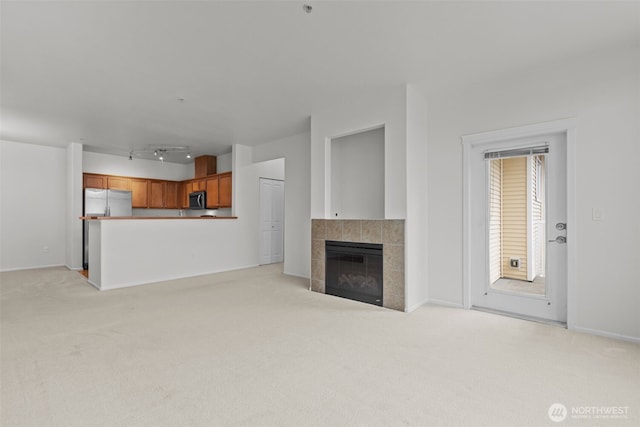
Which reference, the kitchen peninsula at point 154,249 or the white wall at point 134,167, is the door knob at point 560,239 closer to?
the kitchen peninsula at point 154,249

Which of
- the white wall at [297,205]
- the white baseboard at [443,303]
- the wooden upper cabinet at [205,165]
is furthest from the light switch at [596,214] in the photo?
the wooden upper cabinet at [205,165]

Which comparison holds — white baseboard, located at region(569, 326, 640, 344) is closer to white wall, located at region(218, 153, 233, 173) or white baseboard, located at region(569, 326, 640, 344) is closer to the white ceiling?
the white ceiling

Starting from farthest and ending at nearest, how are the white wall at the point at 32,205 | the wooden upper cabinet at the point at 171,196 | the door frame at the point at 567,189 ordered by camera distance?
1. the wooden upper cabinet at the point at 171,196
2. the white wall at the point at 32,205
3. the door frame at the point at 567,189

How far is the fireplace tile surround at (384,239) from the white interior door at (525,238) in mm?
875

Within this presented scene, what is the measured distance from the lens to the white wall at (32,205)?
247 inches

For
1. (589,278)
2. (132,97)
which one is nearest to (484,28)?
(589,278)

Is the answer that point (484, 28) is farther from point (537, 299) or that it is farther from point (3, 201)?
point (3, 201)

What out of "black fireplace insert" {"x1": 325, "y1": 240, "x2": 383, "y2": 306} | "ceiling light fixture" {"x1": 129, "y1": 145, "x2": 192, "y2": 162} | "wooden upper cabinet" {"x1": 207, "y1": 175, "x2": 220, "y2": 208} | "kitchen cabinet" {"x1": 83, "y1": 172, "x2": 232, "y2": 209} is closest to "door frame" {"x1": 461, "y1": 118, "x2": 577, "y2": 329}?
"black fireplace insert" {"x1": 325, "y1": 240, "x2": 383, "y2": 306}

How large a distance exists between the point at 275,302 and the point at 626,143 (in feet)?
13.2

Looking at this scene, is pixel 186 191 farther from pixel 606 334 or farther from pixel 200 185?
pixel 606 334

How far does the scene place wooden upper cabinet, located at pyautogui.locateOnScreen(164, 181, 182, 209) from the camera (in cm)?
848

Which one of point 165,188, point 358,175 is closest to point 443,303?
point 358,175

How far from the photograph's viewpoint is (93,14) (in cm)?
238

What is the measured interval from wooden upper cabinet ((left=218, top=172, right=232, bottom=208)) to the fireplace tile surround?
3264mm
